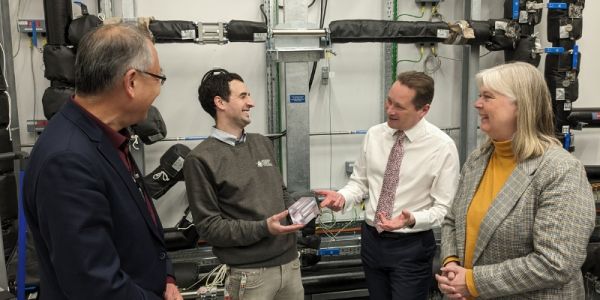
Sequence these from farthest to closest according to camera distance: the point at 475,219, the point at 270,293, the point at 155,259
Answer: the point at 270,293
the point at 475,219
the point at 155,259

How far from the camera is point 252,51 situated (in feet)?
12.4

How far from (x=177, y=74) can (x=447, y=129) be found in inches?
101

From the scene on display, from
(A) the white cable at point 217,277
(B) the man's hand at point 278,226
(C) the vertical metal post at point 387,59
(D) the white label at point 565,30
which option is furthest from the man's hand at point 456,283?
(D) the white label at point 565,30

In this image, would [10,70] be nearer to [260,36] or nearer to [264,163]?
[260,36]

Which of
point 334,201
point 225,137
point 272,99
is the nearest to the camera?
point 225,137

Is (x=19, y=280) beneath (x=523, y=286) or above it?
beneath

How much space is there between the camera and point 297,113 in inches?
127

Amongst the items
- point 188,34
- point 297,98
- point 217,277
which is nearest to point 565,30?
point 297,98

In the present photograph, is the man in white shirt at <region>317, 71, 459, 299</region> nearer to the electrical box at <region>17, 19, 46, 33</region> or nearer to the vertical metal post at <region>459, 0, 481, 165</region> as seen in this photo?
the vertical metal post at <region>459, 0, 481, 165</region>

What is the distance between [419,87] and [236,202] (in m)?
0.98

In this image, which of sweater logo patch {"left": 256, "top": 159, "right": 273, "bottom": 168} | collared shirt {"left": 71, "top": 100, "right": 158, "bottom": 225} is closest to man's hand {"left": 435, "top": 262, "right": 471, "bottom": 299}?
sweater logo patch {"left": 256, "top": 159, "right": 273, "bottom": 168}

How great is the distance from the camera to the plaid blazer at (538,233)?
4.24 ft

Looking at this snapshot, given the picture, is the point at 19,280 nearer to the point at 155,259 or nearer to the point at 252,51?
the point at 155,259

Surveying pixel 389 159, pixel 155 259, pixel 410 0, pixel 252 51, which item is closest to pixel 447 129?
pixel 410 0
